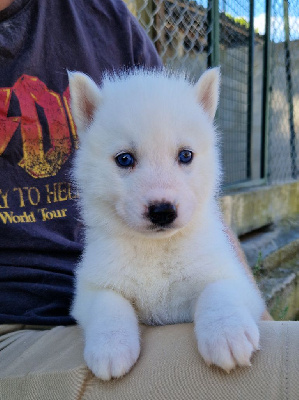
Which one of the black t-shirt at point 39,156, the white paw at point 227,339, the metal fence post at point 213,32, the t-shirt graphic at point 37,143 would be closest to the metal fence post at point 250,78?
the metal fence post at point 213,32

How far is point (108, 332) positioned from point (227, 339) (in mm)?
361

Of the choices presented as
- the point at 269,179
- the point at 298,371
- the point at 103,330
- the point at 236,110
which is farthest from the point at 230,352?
the point at 269,179

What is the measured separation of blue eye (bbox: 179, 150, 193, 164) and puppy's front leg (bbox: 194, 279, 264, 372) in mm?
447

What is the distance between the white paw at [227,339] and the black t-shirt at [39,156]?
2.48ft

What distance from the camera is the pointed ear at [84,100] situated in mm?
1586

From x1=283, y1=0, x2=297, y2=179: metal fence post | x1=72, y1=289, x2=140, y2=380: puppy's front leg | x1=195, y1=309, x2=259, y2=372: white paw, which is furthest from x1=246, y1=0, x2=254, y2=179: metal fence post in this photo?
x1=195, y1=309, x2=259, y2=372: white paw

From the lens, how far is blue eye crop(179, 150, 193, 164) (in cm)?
144

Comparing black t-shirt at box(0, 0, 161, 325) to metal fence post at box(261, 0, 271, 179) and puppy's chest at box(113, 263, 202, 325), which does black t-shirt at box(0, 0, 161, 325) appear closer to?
puppy's chest at box(113, 263, 202, 325)

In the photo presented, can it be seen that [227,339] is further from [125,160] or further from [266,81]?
[266,81]

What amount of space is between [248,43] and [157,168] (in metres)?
4.35

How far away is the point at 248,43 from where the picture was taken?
510cm

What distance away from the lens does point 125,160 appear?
142cm

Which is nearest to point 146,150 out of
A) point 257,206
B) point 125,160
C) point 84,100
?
point 125,160

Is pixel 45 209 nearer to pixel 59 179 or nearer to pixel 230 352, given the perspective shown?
pixel 59 179
